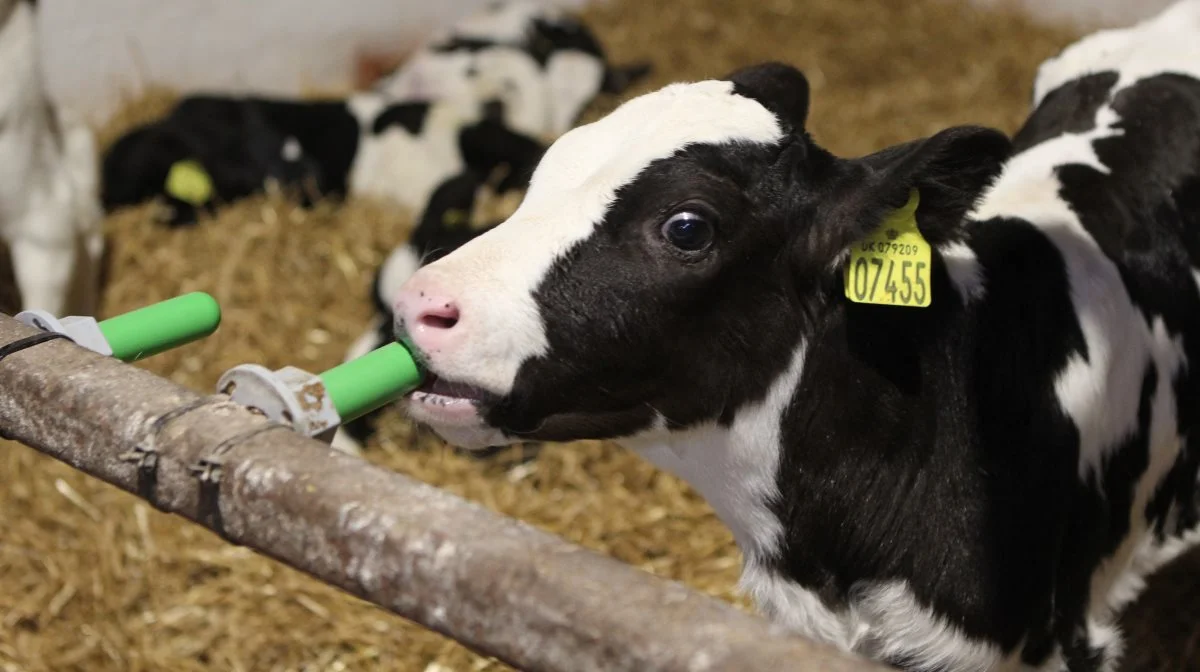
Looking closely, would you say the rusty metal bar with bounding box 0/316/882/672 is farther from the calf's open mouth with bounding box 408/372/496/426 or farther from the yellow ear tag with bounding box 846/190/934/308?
the yellow ear tag with bounding box 846/190/934/308

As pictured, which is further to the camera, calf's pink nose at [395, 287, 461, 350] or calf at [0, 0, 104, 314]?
calf at [0, 0, 104, 314]

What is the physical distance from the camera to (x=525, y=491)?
13.7ft

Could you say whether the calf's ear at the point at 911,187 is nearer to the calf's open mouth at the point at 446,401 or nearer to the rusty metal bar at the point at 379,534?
the calf's open mouth at the point at 446,401

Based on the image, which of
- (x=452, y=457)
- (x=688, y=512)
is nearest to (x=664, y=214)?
(x=688, y=512)

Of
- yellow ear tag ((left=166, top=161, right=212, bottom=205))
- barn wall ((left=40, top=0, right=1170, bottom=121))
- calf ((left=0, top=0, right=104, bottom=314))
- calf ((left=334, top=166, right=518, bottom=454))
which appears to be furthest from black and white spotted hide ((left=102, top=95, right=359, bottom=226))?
calf ((left=0, top=0, right=104, bottom=314))

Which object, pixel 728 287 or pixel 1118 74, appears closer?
pixel 728 287

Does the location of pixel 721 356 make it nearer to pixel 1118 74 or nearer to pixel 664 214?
pixel 664 214

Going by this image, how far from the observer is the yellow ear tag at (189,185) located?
572 cm

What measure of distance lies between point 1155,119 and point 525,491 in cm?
207

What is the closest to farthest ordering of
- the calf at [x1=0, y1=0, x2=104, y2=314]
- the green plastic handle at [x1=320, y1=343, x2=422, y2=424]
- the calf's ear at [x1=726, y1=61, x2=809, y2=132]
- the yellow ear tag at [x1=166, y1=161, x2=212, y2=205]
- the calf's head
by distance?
the green plastic handle at [x1=320, y1=343, x2=422, y2=424] < the calf's head < the calf's ear at [x1=726, y1=61, x2=809, y2=132] < the calf at [x1=0, y1=0, x2=104, y2=314] < the yellow ear tag at [x1=166, y1=161, x2=212, y2=205]

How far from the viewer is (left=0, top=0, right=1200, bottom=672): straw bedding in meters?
3.51

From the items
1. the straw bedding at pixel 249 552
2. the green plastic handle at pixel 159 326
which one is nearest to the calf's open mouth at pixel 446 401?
the green plastic handle at pixel 159 326

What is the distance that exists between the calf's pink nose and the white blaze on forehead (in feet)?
0.06

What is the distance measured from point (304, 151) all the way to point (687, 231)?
13.4ft
